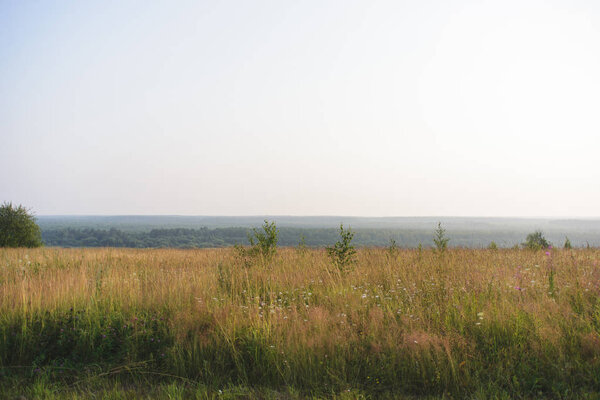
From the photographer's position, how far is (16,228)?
3244 centimetres

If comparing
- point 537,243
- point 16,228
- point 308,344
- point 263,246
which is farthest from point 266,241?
point 16,228

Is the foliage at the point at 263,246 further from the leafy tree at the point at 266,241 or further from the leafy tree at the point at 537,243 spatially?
the leafy tree at the point at 537,243

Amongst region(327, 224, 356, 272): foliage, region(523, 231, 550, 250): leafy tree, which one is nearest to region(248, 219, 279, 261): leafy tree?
region(327, 224, 356, 272): foliage

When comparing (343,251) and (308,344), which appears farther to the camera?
(343,251)

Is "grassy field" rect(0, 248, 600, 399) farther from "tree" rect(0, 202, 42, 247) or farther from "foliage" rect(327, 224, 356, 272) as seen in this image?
"tree" rect(0, 202, 42, 247)

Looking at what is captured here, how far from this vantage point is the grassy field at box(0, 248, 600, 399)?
418 centimetres

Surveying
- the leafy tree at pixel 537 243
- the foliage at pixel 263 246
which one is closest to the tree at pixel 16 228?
the foliage at pixel 263 246

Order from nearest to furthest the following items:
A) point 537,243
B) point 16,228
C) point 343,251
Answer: point 343,251 < point 537,243 < point 16,228

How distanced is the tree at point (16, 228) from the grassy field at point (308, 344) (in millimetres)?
32305

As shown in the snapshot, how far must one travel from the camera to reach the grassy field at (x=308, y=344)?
165 inches

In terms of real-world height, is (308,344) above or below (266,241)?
below

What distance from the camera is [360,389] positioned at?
4.05 meters

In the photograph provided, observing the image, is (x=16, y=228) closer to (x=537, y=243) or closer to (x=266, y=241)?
(x=266, y=241)

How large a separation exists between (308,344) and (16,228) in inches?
1498
